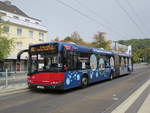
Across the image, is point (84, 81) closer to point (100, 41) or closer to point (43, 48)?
point (43, 48)

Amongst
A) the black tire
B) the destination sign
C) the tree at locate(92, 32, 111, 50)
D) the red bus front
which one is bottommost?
the black tire

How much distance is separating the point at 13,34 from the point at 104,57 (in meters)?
22.2

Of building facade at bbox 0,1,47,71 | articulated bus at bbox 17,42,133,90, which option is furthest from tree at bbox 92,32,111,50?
articulated bus at bbox 17,42,133,90

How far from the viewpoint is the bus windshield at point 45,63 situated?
10.2 metres

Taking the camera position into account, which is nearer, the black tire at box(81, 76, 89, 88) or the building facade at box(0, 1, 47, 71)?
the black tire at box(81, 76, 89, 88)

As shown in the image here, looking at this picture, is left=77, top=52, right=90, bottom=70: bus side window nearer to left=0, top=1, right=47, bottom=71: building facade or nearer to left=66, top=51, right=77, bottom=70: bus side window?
left=66, top=51, right=77, bottom=70: bus side window

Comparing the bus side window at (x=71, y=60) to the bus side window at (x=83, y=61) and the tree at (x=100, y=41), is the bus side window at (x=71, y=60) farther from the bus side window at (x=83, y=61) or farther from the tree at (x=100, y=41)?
the tree at (x=100, y=41)

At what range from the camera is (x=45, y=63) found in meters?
10.6

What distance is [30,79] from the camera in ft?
36.5

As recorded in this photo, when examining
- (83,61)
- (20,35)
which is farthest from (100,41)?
(83,61)

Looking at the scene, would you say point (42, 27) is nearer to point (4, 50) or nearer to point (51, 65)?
point (4, 50)

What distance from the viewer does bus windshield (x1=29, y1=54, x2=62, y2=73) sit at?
10.2 m

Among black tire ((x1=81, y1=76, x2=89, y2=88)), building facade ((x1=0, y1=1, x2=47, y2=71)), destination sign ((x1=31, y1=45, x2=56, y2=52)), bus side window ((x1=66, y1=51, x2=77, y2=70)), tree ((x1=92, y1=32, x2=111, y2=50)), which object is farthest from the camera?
tree ((x1=92, y1=32, x2=111, y2=50))

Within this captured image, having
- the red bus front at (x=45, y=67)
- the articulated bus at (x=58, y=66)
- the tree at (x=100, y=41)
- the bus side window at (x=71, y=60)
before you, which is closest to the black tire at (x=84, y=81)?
the articulated bus at (x=58, y=66)
